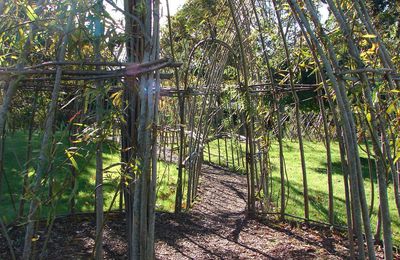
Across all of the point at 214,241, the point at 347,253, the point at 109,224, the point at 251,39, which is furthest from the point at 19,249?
the point at 251,39

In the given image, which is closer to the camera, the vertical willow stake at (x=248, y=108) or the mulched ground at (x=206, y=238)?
the mulched ground at (x=206, y=238)

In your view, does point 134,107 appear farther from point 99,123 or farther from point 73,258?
point 73,258

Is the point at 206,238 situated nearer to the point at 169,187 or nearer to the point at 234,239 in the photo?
the point at 234,239

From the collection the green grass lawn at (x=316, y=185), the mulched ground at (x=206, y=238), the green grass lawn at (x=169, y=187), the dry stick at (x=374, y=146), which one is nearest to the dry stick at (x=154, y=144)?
the green grass lawn at (x=169, y=187)

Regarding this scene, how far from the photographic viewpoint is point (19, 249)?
3488mm

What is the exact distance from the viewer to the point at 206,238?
3.94m

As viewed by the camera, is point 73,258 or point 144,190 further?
point 73,258

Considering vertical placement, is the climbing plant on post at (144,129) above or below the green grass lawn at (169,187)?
above

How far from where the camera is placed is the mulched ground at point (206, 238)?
3.49 meters

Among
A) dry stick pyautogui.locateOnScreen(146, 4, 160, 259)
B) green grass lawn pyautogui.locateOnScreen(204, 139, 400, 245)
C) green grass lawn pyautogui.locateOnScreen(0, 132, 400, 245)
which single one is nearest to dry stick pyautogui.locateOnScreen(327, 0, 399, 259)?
dry stick pyautogui.locateOnScreen(146, 4, 160, 259)

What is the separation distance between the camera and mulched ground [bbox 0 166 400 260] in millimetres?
3494

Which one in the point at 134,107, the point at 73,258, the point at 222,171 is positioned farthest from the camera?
the point at 222,171

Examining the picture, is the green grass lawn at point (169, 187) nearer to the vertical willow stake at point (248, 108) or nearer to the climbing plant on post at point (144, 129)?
the climbing plant on post at point (144, 129)

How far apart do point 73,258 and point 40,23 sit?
1.98 metres
